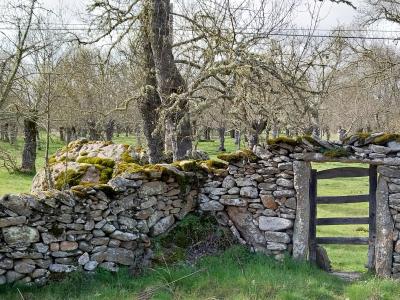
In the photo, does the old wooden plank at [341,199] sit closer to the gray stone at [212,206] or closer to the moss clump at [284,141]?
the moss clump at [284,141]

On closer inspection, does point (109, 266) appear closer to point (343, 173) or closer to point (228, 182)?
point (228, 182)

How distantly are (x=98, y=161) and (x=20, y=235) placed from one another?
2775mm

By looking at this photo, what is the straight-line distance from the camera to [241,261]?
642 centimetres

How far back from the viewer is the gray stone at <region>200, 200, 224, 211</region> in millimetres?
6895

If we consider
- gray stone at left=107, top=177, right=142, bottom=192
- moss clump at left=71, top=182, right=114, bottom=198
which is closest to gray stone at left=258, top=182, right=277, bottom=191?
gray stone at left=107, top=177, right=142, bottom=192

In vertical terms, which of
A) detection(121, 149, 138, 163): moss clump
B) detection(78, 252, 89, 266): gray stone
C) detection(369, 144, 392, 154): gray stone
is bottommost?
detection(78, 252, 89, 266): gray stone

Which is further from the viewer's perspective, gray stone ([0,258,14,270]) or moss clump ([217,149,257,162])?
moss clump ([217,149,257,162])

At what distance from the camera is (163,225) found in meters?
6.49

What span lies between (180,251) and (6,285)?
2.31 metres

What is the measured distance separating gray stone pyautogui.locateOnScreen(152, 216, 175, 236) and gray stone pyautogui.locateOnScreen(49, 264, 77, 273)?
1.27m

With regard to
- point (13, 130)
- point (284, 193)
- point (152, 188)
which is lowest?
point (284, 193)

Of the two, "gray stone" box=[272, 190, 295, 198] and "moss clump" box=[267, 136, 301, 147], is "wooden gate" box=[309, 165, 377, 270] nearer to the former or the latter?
"gray stone" box=[272, 190, 295, 198]

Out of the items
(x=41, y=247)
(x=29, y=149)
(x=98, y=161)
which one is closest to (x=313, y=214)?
(x=98, y=161)

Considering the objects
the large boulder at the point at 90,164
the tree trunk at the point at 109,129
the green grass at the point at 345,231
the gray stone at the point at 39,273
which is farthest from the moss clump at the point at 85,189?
the tree trunk at the point at 109,129
